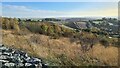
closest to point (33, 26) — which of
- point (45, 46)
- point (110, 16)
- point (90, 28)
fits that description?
point (45, 46)

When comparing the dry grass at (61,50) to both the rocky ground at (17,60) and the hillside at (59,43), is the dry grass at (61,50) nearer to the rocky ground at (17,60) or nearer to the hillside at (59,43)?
the hillside at (59,43)

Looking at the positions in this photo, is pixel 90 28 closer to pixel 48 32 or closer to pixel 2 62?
pixel 48 32

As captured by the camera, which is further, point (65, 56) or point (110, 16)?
point (110, 16)

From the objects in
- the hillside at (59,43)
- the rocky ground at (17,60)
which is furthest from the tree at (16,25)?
the rocky ground at (17,60)

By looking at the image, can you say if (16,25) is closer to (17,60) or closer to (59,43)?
(59,43)

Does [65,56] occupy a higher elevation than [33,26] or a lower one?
lower

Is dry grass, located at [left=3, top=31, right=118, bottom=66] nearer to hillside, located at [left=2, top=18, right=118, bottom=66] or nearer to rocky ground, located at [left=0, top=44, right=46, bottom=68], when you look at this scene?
hillside, located at [left=2, top=18, right=118, bottom=66]

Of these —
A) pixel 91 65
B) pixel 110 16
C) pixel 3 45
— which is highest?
pixel 110 16
